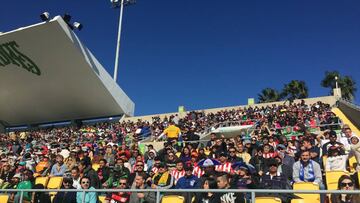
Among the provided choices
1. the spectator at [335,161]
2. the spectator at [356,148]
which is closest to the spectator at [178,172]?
the spectator at [335,161]

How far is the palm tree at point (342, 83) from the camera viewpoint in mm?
44688

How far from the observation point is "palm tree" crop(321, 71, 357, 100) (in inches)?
1759

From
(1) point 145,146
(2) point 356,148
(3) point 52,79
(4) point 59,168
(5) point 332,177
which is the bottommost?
(5) point 332,177

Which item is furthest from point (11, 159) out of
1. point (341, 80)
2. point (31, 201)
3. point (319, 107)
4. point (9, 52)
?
point (341, 80)

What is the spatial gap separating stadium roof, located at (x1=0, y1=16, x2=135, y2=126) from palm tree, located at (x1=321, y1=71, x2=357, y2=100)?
2690 centimetres

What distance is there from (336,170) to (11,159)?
1255cm

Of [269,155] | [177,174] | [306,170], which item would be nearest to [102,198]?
[177,174]

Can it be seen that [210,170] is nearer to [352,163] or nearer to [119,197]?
[119,197]

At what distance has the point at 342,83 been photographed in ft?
149

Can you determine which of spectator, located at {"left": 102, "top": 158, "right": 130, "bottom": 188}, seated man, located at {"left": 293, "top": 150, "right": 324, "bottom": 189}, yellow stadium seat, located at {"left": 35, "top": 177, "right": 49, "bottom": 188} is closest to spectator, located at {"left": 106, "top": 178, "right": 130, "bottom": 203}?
spectator, located at {"left": 102, "top": 158, "right": 130, "bottom": 188}

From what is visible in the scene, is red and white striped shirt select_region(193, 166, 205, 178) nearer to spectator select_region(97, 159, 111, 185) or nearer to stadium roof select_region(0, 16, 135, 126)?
spectator select_region(97, 159, 111, 185)

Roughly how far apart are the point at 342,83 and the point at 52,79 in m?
33.6

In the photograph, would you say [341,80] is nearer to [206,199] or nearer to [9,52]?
[9,52]

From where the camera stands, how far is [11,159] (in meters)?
15.1
